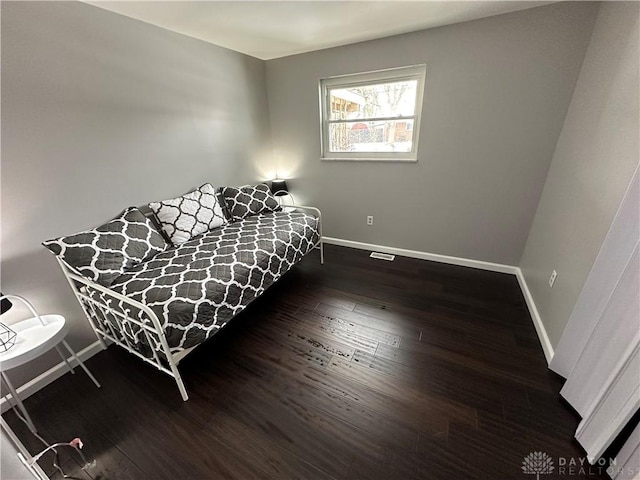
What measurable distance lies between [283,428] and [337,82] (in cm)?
315

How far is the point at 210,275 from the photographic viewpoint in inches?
67.8

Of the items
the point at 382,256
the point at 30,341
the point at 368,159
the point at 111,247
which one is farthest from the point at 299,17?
the point at 30,341

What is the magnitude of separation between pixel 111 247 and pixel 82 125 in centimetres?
85

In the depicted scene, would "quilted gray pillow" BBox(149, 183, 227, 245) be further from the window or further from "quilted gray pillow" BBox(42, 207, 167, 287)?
the window

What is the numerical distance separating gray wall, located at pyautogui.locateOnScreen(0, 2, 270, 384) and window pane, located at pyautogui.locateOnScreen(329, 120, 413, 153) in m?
1.41

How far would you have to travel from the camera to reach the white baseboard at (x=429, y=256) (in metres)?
2.69

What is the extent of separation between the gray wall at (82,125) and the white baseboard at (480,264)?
6.63 ft

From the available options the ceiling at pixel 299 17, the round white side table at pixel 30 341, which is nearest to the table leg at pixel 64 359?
the round white side table at pixel 30 341

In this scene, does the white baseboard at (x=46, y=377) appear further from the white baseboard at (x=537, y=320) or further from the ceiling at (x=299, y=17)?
the white baseboard at (x=537, y=320)

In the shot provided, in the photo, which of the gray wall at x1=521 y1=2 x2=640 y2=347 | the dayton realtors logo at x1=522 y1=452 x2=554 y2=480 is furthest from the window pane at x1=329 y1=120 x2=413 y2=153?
the dayton realtors logo at x1=522 y1=452 x2=554 y2=480

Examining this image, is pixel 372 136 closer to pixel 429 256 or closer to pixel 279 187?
pixel 279 187

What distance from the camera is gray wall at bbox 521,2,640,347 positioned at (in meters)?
1.32

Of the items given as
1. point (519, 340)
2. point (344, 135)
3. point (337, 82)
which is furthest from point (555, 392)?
point (337, 82)

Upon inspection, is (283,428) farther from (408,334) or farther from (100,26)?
(100,26)
